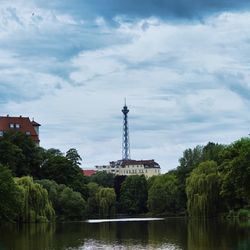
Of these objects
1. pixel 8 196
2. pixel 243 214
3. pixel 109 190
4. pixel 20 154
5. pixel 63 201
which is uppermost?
pixel 20 154

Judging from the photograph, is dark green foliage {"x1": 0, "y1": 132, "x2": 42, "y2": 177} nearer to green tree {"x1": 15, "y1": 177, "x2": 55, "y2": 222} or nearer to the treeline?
the treeline

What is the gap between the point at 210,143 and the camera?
380 ft

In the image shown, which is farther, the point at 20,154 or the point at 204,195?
the point at 20,154

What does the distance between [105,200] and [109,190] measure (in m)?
2.38

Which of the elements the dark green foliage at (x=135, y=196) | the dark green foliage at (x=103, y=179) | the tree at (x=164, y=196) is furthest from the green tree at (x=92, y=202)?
the dark green foliage at (x=103, y=179)

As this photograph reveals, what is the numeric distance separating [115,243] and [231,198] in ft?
122

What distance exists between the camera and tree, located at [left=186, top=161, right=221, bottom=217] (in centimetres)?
7981

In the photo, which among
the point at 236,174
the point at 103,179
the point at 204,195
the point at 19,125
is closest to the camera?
the point at 236,174

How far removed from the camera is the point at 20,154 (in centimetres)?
9400

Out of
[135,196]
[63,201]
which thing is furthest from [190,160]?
[63,201]

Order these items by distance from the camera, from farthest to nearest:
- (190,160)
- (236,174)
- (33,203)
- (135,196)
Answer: (135,196), (190,160), (33,203), (236,174)

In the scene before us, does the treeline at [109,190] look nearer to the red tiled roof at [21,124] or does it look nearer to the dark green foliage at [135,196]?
the dark green foliage at [135,196]

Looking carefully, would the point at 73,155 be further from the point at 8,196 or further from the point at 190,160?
the point at 8,196

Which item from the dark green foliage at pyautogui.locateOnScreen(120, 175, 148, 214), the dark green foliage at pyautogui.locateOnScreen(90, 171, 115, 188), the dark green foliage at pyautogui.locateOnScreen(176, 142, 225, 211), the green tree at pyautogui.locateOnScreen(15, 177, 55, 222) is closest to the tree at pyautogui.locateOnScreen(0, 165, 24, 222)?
the green tree at pyautogui.locateOnScreen(15, 177, 55, 222)
